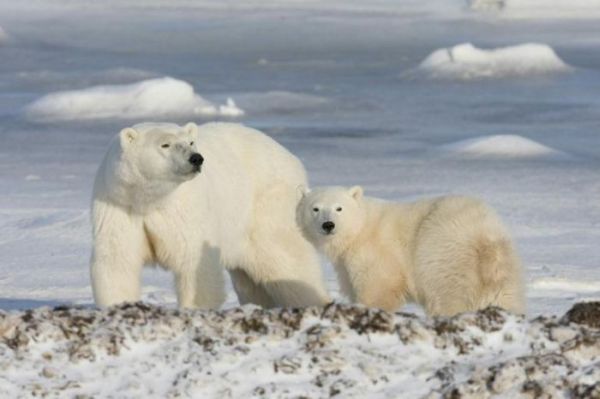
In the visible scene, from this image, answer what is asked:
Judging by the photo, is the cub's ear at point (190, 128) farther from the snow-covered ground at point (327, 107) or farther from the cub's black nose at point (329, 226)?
the snow-covered ground at point (327, 107)

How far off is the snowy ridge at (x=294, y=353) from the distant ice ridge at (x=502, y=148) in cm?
734

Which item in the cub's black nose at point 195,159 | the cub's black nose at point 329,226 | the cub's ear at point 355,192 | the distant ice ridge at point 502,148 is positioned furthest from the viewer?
the distant ice ridge at point 502,148

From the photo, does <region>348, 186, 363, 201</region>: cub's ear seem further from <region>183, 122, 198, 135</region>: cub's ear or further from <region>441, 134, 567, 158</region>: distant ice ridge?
<region>441, 134, 567, 158</region>: distant ice ridge

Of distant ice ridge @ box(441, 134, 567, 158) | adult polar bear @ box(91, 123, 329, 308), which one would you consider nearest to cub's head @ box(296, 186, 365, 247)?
adult polar bear @ box(91, 123, 329, 308)

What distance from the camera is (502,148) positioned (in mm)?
10789

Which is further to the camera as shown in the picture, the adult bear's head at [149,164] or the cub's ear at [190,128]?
the cub's ear at [190,128]

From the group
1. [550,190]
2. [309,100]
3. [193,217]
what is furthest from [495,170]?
[193,217]

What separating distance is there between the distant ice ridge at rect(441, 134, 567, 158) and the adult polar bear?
539cm

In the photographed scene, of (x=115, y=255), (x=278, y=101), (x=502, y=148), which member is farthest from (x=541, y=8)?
(x=115, y=255)

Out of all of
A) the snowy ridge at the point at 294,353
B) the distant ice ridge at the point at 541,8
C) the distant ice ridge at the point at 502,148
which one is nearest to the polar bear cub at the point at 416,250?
the snowy ridge at the point at 294,353

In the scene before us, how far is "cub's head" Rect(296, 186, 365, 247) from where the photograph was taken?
5.03 meters

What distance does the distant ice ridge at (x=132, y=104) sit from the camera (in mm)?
12609

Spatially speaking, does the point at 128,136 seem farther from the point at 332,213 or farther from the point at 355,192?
the point at 355,192

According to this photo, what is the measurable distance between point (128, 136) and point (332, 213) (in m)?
0.83
